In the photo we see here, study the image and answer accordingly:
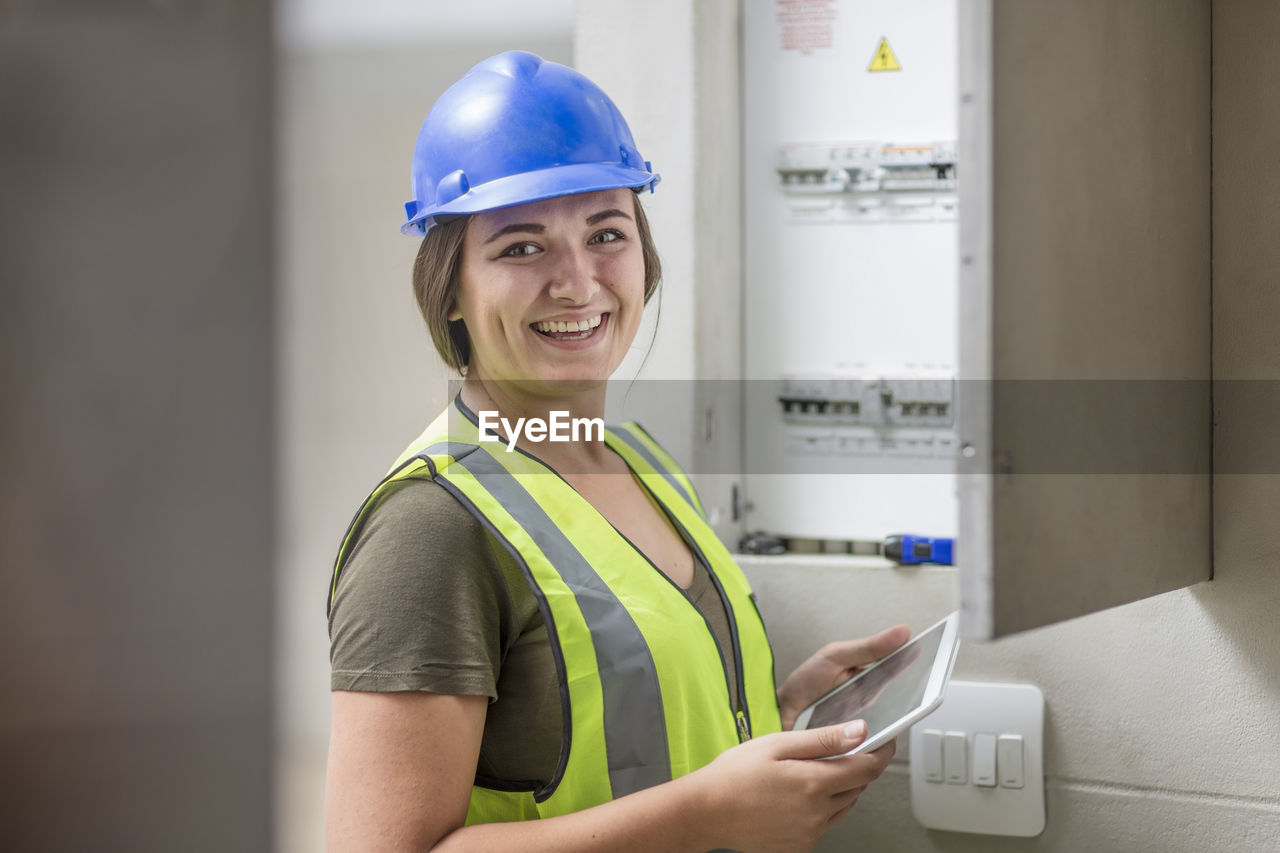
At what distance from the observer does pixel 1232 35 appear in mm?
828

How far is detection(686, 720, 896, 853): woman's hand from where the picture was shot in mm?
604

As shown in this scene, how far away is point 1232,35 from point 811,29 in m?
0.41

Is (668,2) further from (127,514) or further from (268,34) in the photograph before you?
(127,514)

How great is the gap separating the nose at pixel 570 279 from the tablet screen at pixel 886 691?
382 millimetres

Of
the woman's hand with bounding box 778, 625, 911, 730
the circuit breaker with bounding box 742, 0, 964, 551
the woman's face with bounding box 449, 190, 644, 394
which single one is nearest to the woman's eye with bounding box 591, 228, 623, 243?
the woman's face with bounding box 449, 190, 644, 394

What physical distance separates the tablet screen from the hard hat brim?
0.44 m

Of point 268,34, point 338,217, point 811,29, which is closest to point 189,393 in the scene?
point 338,217

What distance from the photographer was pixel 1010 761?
0.93 meters

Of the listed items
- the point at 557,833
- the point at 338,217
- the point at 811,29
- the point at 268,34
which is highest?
the point at 268,34

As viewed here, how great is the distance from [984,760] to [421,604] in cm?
65

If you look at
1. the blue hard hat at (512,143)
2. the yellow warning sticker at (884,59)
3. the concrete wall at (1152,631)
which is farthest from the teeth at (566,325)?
the yellow warning sticker at (884,59)

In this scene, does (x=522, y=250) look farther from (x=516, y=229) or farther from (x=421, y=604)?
(x=421, y=604)

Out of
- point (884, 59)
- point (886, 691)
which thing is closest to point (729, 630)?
point (886, 691)

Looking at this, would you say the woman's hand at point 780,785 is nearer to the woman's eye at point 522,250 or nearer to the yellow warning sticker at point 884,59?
the woman's eye at point 522,250
